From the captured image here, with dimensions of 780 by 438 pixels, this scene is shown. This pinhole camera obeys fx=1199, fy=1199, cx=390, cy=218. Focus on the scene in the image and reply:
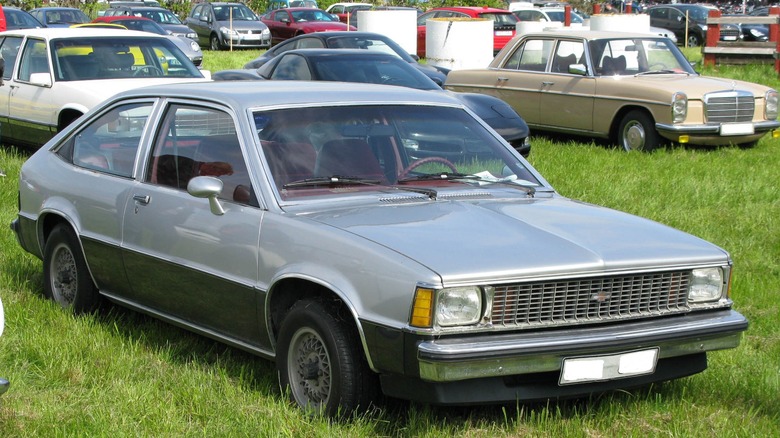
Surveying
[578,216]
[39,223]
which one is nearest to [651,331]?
[578,216]

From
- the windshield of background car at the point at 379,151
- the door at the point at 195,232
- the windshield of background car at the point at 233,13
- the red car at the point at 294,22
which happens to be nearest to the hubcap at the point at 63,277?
the door at the point at 195,232

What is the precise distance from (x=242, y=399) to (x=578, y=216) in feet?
5.33

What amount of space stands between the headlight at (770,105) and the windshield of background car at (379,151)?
8976 mm

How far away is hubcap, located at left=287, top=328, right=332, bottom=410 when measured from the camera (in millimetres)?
4688

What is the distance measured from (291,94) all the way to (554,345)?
77.8 inches

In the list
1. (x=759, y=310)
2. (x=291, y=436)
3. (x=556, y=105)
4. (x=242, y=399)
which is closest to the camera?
(x=291, y=436)

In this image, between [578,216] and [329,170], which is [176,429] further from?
[578,216]

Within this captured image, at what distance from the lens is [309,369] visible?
15.5ft

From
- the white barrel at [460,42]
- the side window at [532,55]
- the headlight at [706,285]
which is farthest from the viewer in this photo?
the white barrel at [460,42]

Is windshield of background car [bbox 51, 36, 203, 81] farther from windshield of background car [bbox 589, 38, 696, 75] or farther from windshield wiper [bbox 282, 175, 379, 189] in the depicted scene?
windshield wiper [bbox 282, 175, 379, 189]

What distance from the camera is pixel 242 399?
497 centimetres

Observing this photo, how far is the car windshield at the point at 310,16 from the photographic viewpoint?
35.7 m

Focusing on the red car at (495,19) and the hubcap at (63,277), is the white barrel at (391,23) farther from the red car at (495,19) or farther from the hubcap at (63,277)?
the hubcap at (63,277)

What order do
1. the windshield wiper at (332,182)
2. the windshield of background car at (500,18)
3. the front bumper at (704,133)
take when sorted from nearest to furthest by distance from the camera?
1. the windshield wiper at (332,182)
2. the front bumper at (704,133)
3. the windshield of background car at (500,18)
